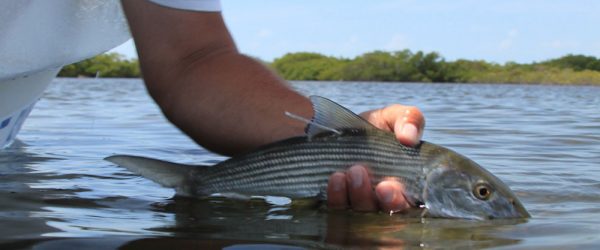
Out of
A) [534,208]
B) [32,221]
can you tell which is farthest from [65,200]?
[534,208]

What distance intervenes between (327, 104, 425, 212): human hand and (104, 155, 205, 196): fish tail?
1.93 feet

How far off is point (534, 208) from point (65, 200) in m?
1.85

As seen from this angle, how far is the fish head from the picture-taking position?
2734mm

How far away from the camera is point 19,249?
2.09 meters

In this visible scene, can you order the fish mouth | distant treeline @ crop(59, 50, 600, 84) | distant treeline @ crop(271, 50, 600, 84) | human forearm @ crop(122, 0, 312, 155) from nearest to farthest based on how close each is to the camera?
human forearm @ crop(122, 0, 312, 155) → the fish mouth → distant treeline @ crop(59, 50, 600, 84) → distant treeline @ crop(271, 50, 600, 84)

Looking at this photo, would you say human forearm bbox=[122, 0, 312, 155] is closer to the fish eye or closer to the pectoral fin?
the pectoral fin

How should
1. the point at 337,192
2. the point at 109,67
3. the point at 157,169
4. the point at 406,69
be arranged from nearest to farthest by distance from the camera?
1. the point at 337,192
2. the point at 157,169
3. the point at 109,67
4. the point at 406,69

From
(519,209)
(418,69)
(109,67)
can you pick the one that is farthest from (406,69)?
(519,209)

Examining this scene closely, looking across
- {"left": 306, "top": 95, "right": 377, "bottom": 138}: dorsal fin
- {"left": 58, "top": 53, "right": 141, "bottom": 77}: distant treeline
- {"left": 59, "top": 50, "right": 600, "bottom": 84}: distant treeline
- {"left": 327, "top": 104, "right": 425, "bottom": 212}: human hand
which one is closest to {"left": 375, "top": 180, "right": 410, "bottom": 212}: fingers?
{"left": 327, "top": 104, "right": 425, "bottom": 212}: human hand

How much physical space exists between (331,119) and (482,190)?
0.57m

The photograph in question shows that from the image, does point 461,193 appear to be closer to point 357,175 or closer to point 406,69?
point 357,175

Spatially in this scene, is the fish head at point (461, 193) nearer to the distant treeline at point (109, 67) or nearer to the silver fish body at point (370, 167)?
the silver fish body at point (370, 167)

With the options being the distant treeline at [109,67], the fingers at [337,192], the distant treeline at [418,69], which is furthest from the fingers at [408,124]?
the distant treeline at [109,67]

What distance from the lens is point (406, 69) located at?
85.4 meters
